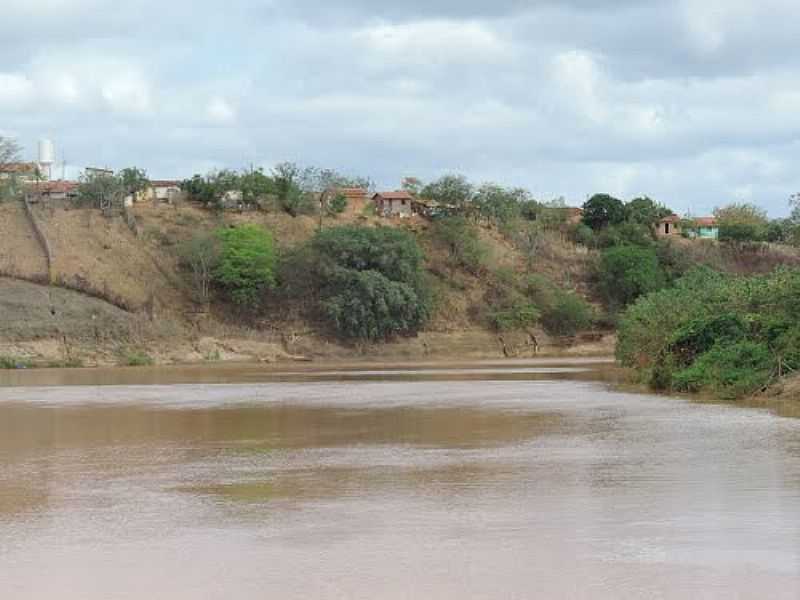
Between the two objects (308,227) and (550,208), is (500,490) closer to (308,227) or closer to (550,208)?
(308,227)

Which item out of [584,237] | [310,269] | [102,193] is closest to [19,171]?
[102,193]

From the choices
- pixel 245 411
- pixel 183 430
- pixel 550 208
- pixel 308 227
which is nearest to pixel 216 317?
pixel 308 227

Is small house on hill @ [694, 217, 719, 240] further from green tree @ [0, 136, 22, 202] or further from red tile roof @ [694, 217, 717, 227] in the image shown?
green tree @ [0, 136, 22, 202]

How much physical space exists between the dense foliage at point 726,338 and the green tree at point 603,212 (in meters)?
64.8

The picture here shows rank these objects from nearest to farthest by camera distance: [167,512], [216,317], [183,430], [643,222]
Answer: [167,512] → [183,430] → [216,317] → [643,222]

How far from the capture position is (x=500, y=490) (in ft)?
62.0

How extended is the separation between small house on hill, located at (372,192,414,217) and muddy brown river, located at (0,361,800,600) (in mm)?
73273

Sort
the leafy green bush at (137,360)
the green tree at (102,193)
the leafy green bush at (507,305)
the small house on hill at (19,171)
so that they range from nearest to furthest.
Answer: the leafy green bush at (137,360), the leafy green bush at (507,305), the small house on hill at (19,171), the green tree at (102,193)

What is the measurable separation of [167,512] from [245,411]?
1837 cm

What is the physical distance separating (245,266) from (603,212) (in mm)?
40183

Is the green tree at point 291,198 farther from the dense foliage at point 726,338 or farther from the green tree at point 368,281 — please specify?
the dense foliage at point 726,338

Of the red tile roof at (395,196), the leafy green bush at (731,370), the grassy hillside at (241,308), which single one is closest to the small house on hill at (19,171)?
the grassy hillside at (241,308)

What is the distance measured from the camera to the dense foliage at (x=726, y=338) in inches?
1475

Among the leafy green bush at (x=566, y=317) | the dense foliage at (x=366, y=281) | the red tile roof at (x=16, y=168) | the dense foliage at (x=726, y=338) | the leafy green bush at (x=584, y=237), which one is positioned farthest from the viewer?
the leafy green bush at (x=584, y=237)
